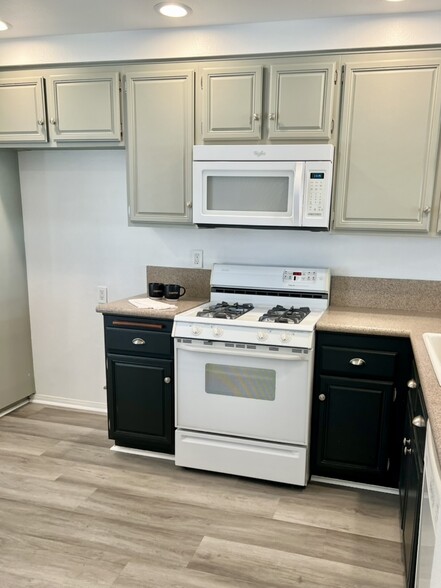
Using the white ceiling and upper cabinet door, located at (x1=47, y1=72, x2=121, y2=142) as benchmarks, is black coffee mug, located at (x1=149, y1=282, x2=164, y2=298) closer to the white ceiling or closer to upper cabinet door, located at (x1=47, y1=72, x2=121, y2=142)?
upper cabinet door, located at (x1=47, y1=72, x2=121, y2=142)

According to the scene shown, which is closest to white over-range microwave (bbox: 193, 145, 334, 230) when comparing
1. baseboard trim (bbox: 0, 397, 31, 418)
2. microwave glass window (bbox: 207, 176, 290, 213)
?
microwave glass window (bbox: 207, 176, 290, 213)

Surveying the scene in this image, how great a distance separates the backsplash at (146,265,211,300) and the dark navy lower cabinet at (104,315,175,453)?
563 mm

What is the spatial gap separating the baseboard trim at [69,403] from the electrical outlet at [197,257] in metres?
→ 1.29

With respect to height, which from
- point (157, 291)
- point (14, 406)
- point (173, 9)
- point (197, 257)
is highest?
point (173, 9)

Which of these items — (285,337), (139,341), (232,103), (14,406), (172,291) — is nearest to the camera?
(285,337)

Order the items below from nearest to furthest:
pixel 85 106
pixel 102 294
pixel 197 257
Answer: pixel 85 106 → pixel 197 257 → pixel 102 294

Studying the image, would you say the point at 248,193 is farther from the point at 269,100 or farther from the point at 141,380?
the point at 141,380

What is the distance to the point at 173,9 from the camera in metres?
2.38

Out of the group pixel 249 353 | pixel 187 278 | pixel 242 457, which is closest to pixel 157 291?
pixel 187 278

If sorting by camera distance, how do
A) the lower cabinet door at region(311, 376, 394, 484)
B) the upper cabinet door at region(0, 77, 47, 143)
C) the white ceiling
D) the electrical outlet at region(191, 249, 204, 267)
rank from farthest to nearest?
1. the electrical outlet at region(191, 249, 204, 267)
2. the upper cabinet door at region(0, 77, 47, 143)
3. the lower cabinet door at region(311, 376, 394, 484)
4. the white ceiling

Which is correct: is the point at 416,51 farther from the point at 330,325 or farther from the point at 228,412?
the point at 228,412

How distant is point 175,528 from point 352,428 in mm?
1005

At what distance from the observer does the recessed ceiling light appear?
2.33 metres

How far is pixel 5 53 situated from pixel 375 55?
220cm
